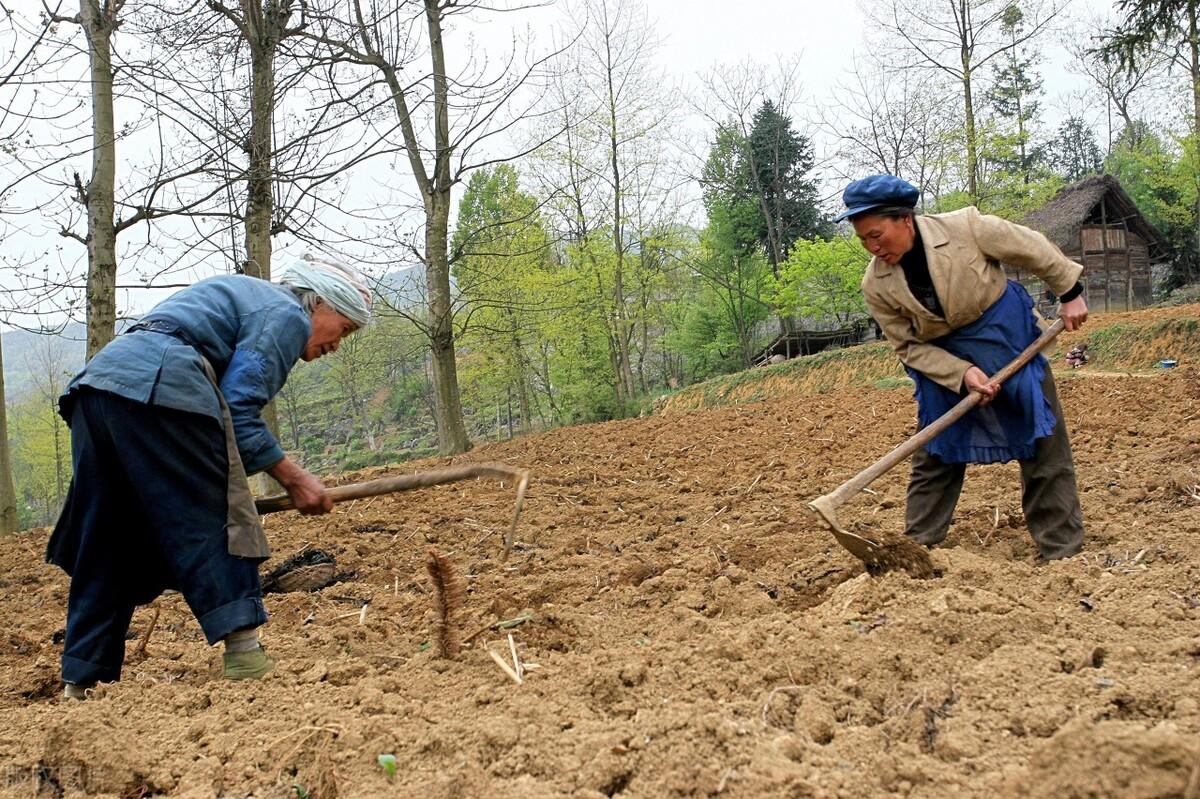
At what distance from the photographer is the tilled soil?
66.9 inches

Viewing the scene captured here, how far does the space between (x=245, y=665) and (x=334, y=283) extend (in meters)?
1.35

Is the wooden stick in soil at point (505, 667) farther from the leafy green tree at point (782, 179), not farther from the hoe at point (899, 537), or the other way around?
the leafy green tree at point (782, 179)

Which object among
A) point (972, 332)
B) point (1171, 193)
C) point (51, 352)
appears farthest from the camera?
point (51, 352)

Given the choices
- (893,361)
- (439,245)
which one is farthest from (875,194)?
(893,361)

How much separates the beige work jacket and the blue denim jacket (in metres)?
2.41

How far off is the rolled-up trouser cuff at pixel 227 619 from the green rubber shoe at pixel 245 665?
0.09m

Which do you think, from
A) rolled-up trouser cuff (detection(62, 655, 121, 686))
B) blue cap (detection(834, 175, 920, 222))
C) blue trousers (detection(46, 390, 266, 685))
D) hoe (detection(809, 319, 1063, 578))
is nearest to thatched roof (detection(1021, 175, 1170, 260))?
hoe (detection(809, 319, 1063, 578))

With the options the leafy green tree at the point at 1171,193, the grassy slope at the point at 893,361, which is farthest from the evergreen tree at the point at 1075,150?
the grassy slope at the point at 893,361

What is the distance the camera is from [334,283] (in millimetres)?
3154

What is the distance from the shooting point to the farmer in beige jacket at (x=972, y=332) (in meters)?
3.47

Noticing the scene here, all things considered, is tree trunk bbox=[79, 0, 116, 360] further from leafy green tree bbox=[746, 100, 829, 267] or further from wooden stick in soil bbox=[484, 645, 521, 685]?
leafy green tree bbox=[746, 100, 829, 267]

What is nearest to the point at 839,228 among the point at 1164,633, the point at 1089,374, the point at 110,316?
the point at 1089,374

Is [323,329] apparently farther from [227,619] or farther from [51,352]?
[51,352]

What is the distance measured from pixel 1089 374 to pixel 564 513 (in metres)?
10.2
